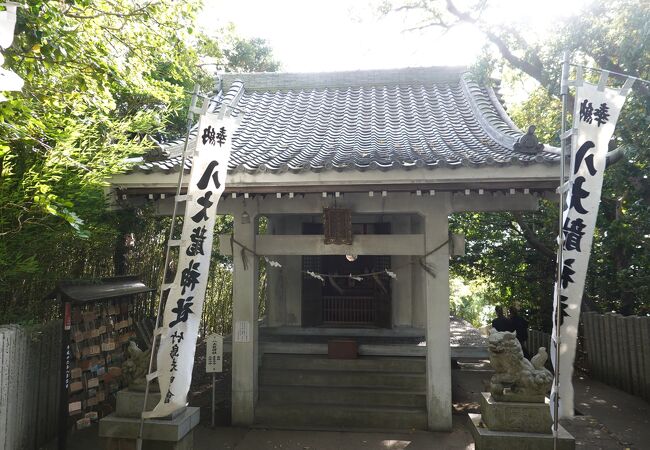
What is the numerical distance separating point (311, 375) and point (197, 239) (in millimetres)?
3694

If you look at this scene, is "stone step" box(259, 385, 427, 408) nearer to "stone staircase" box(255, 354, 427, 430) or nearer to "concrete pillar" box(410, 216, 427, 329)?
"stone staircase" box(255, 354, 427, 430)

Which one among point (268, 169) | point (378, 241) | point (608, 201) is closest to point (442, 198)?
point (378, 241)

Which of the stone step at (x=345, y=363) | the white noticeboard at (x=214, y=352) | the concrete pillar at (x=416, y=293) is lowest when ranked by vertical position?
the stone step at (x=345, y=363)

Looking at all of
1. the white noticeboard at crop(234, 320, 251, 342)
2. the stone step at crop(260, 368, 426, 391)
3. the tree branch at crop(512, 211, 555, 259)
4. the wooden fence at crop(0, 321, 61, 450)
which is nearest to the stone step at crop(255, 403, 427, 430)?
the stone step at crop(260, 368, 426, 391)

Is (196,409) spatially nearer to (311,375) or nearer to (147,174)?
(311,375)

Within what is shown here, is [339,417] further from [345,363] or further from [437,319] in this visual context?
[437,319]

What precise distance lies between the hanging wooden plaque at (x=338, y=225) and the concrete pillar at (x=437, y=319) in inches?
46.8

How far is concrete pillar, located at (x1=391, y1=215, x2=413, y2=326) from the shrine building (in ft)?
0.08

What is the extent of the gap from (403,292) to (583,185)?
5545mm

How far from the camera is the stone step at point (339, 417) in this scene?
244 inches

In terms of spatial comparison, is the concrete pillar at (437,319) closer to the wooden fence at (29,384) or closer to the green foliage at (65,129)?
the green foliage at (65,129)

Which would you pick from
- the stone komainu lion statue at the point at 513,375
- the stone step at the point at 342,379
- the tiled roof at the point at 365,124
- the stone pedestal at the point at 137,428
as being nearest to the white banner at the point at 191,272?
the stone pedestal at the point at 137,428

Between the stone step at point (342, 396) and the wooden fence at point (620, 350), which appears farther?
the wooden fence at point (620, 350)

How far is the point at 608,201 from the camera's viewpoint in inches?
364
